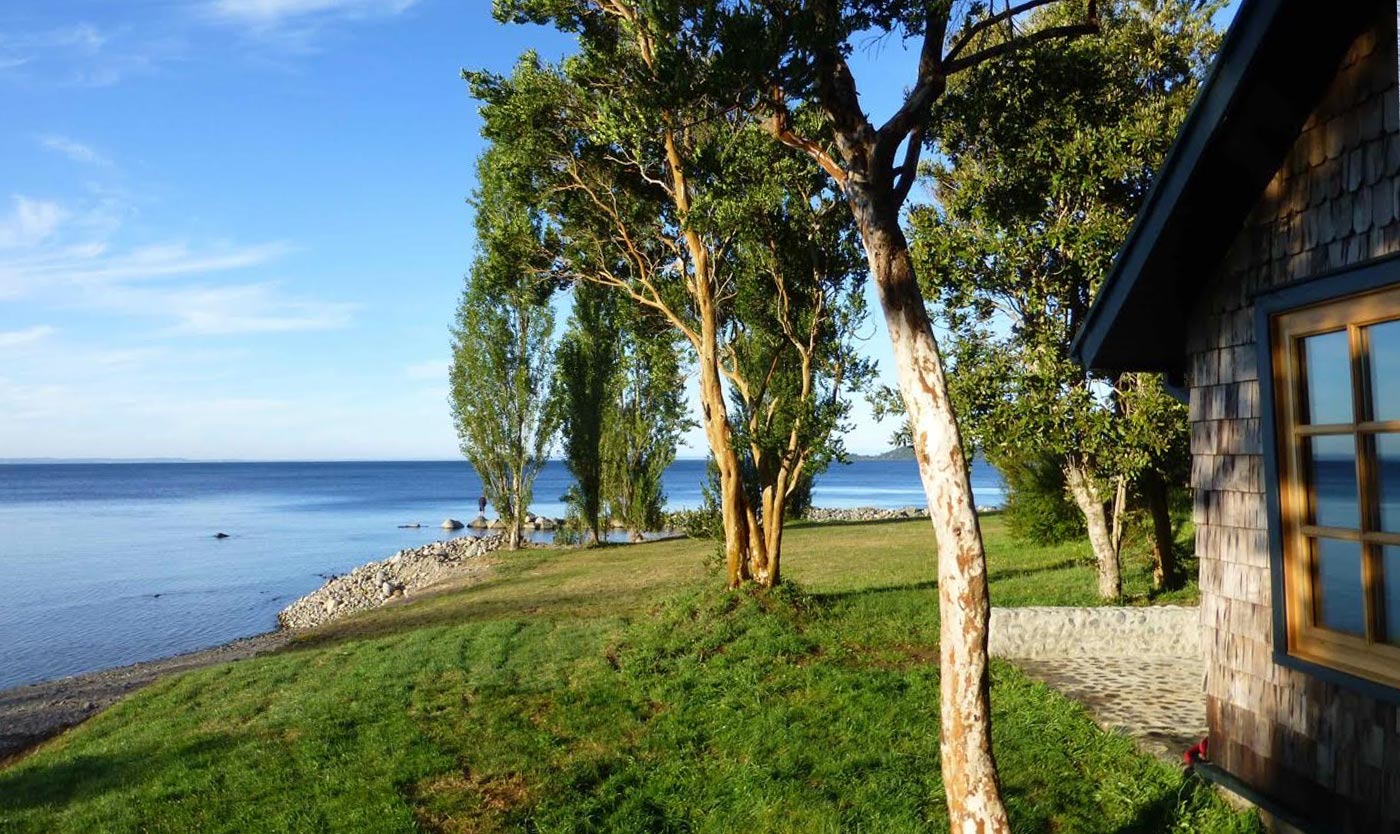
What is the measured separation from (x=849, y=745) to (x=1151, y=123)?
9.80 m

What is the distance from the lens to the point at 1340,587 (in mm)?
4949

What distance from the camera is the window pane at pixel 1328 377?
4816mm

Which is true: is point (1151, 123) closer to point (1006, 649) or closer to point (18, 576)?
point (1006, 649)

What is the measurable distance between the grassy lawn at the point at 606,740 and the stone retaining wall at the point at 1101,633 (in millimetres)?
1217

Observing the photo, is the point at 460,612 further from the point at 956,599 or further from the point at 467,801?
the point at 956,599

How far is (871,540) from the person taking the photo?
29547 mm

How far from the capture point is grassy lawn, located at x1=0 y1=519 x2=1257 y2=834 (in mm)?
6832

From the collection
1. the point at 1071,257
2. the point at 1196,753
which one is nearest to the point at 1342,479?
the point at 1196,753

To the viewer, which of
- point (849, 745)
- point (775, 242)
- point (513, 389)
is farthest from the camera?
point (513, 389)

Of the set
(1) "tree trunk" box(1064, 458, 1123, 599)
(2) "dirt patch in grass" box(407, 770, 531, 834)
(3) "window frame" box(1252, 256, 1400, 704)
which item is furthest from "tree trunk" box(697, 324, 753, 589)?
(3) "window frame" box(1252, 256, 1400, 704)

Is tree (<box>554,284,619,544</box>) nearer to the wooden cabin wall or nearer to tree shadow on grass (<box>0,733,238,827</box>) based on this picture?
tree shadow on grass (<box>0,733,238,827</box>)

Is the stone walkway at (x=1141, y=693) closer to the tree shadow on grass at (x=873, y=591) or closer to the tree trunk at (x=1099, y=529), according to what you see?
the tree trunk at (x=1099, y=529)

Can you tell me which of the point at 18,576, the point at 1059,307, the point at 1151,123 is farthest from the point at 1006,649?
the point at 18,576

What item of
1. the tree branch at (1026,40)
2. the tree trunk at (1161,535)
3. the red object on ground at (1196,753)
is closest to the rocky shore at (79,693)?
the red object on ground at (1196,753)
